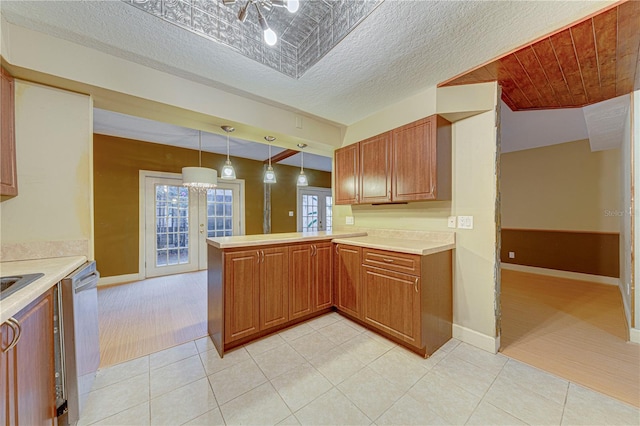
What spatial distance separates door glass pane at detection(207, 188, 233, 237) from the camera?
16.5ft

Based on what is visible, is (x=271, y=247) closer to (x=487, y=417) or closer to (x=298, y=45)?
(x=298, y=45)

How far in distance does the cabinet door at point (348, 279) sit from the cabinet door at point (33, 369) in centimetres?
215

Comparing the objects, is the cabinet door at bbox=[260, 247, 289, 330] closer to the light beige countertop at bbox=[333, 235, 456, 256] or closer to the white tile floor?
the white tile floor

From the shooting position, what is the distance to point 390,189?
8.51 ft

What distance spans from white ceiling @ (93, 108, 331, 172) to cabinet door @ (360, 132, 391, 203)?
64.0 inches

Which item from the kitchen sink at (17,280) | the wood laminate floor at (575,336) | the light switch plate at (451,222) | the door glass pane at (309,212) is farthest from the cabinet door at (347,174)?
the door glass pane at (309,212)

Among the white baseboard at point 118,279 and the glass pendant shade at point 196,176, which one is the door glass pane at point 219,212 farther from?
the glass pendant shade at point 196,176

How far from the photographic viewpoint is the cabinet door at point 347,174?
A: 3.02 metres

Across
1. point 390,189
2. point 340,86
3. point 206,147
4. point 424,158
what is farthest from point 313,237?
point 206,147

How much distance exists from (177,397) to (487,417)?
194 centimetres

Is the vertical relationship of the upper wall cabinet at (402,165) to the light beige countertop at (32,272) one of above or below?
above

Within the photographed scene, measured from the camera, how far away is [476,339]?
7.00 ft

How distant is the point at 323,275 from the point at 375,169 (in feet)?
4.50

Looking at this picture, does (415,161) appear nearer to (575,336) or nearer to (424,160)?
(424,160)
